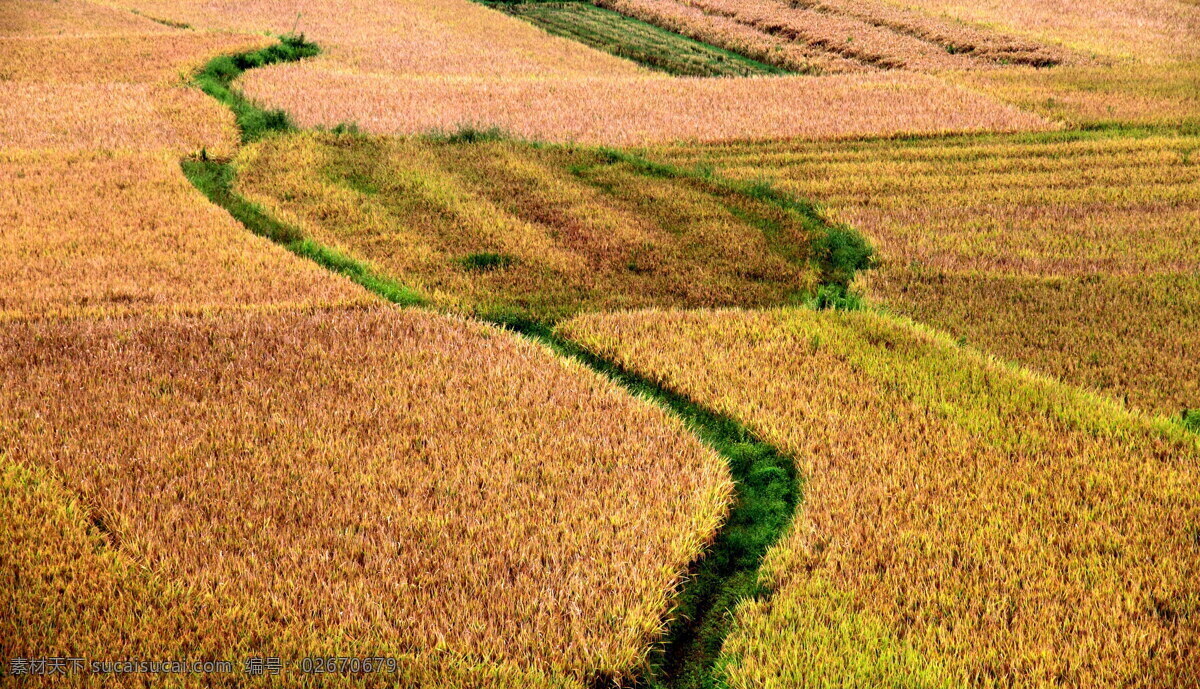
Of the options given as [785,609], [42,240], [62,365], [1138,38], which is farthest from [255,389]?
[1138,38]

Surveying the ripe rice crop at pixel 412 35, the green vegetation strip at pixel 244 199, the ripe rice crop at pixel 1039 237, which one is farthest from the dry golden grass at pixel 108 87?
the ripe rice crop at pixel 1039 237

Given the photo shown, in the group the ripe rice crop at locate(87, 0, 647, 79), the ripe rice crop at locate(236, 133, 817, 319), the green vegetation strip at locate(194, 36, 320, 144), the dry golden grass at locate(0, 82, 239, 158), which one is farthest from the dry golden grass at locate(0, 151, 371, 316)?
the ripe rice crop at locate(87, 0, 647, 79)

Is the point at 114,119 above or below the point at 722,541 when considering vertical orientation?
below

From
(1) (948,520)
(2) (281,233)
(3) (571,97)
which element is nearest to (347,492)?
(1) (948,520)

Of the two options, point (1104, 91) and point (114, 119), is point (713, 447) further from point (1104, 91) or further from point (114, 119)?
point (1104, 91)

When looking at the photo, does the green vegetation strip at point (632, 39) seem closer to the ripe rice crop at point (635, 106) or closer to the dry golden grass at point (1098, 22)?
the ripe rice crop at point (635, 106)

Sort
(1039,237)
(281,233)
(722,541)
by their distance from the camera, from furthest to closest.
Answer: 1. (1039,237)
2. (281,233)
3. (722,541)

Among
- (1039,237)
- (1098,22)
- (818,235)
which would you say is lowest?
(818,235)
